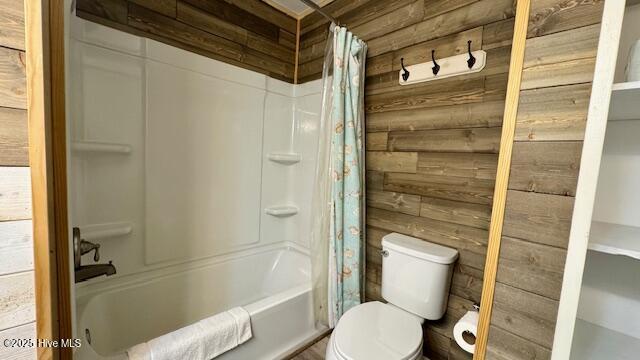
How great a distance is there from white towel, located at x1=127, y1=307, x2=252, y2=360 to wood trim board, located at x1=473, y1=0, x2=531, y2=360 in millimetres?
1005

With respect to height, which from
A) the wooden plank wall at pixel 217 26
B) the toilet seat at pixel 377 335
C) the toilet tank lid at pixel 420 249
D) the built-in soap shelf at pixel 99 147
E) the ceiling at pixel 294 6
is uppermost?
the ceiling at pixel 294 6

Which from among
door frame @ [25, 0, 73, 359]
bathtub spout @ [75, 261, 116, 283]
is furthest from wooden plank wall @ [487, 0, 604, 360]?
bathtub spout @ [75, 261, 116, 283]

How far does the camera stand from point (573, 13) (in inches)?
29.1

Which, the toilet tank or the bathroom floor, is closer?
the toilet tank

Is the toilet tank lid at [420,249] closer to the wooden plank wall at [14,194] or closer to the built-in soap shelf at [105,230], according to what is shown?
the wooden plank wall at [14,194]

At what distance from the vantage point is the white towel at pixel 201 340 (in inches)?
39.4

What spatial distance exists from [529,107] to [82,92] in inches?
76.2

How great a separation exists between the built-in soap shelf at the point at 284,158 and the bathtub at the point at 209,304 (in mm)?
750

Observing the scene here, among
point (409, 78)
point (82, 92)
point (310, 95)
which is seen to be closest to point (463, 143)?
point (409, 78)

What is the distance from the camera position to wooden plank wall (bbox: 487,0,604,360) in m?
0.74

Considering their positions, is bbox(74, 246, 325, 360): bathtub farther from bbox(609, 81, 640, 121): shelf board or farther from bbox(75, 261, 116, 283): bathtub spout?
bbox(609, 81, 640, 121): shelf board

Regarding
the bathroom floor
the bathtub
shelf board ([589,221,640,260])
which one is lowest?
the bathroom floor

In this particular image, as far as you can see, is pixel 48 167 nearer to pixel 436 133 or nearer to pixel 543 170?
pixel 543 170

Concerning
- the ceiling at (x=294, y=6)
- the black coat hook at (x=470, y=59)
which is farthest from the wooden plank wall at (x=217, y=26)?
the black coat hook at (x=470, y=59)
